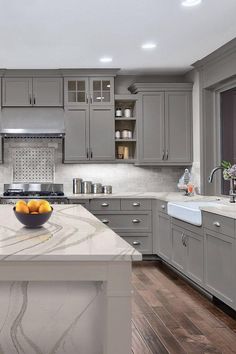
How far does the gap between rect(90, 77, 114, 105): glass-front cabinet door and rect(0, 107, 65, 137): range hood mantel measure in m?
0.49

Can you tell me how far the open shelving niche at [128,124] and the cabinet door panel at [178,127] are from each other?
0.47 meters

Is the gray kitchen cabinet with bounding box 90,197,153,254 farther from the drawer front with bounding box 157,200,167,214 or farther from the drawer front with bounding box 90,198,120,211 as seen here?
the drawer front with bounding box 157,200,167,214

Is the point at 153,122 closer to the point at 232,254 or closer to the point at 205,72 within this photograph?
the point at 205,72

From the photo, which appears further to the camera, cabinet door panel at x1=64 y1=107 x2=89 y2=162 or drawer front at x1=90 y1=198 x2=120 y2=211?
cabinet door panel at x1=64 y1=107 x2=89 y2=162

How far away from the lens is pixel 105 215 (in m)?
5.79

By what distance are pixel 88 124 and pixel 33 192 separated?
1.21 metres

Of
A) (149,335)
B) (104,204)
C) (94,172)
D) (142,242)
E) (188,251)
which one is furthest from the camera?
(94,172)

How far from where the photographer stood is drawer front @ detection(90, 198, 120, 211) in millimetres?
5770

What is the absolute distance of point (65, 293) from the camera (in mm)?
2064

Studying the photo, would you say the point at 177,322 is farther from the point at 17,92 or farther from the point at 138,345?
the point at 17,92

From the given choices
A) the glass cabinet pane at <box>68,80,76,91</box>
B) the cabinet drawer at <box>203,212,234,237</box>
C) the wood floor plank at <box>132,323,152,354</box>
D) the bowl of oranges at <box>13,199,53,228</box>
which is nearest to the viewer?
the bowl of oranges at <box>13,199,53,228</box>

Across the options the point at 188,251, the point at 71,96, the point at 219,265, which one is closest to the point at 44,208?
the point at 219,265

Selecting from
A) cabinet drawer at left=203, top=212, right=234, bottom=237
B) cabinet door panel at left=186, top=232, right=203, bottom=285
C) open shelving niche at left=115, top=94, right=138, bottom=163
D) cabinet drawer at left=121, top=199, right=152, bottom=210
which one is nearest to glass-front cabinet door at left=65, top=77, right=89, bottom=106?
open shelving niche at left=115, top=94, right=138, bottom=163

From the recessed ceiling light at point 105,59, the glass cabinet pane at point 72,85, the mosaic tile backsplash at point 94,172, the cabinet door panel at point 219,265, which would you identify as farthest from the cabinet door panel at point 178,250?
the glass cabinet pane at point 72,85
